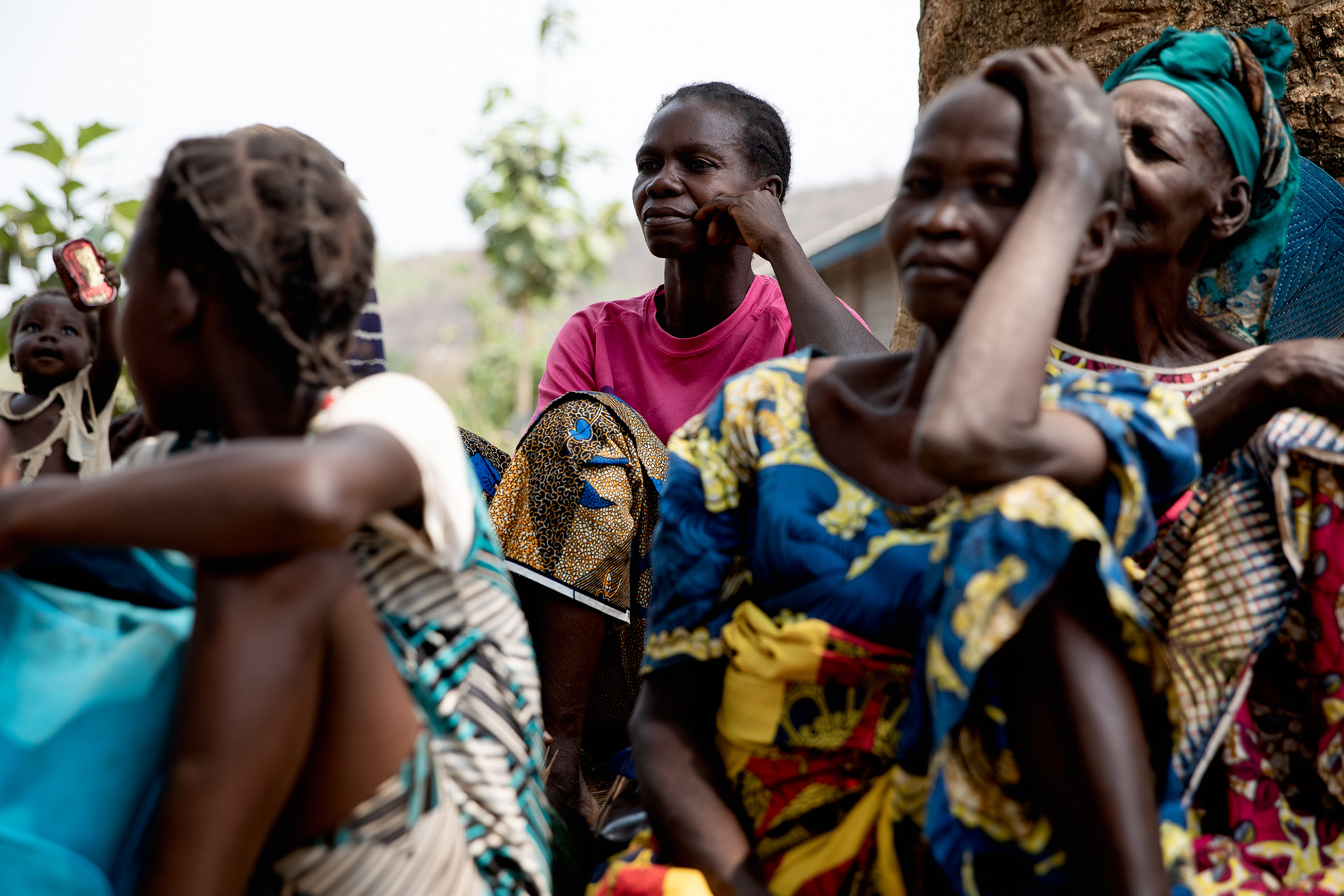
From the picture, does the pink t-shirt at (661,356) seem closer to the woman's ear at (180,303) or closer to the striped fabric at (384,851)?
the woman's ear at (180,303)

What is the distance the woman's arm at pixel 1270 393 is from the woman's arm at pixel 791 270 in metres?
1.22

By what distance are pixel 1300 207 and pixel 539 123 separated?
52.8ft

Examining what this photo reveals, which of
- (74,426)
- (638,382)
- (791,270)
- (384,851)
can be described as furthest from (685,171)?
(74,426)

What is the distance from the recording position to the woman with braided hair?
1314 millimetres

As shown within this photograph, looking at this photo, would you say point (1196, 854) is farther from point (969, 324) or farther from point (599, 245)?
point (599, 245)

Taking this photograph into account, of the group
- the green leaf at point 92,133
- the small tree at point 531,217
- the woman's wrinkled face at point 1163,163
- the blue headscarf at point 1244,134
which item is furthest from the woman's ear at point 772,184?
the small tree at point 531,217

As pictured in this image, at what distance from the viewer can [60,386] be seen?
451 centimetres

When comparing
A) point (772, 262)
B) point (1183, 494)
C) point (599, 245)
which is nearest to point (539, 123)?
point (599, 245)

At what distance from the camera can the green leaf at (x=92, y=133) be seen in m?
6.22

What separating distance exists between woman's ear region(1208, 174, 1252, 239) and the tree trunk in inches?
34.8

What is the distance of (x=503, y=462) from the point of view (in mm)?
3217

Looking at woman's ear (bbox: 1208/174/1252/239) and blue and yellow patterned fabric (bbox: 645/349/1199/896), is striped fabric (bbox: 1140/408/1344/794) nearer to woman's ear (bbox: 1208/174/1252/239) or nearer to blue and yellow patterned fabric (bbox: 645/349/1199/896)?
blue and yellow patterned fabric (bbox: 645/349/1199/896)

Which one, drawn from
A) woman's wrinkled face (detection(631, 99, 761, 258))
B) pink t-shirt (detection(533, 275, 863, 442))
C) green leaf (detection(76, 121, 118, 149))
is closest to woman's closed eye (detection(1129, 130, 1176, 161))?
pink t-shirt (detection(533, 275, 863, 442))

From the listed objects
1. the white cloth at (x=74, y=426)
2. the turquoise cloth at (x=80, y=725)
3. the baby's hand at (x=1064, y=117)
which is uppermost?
the baby's hand at (x=1064, y=117)
